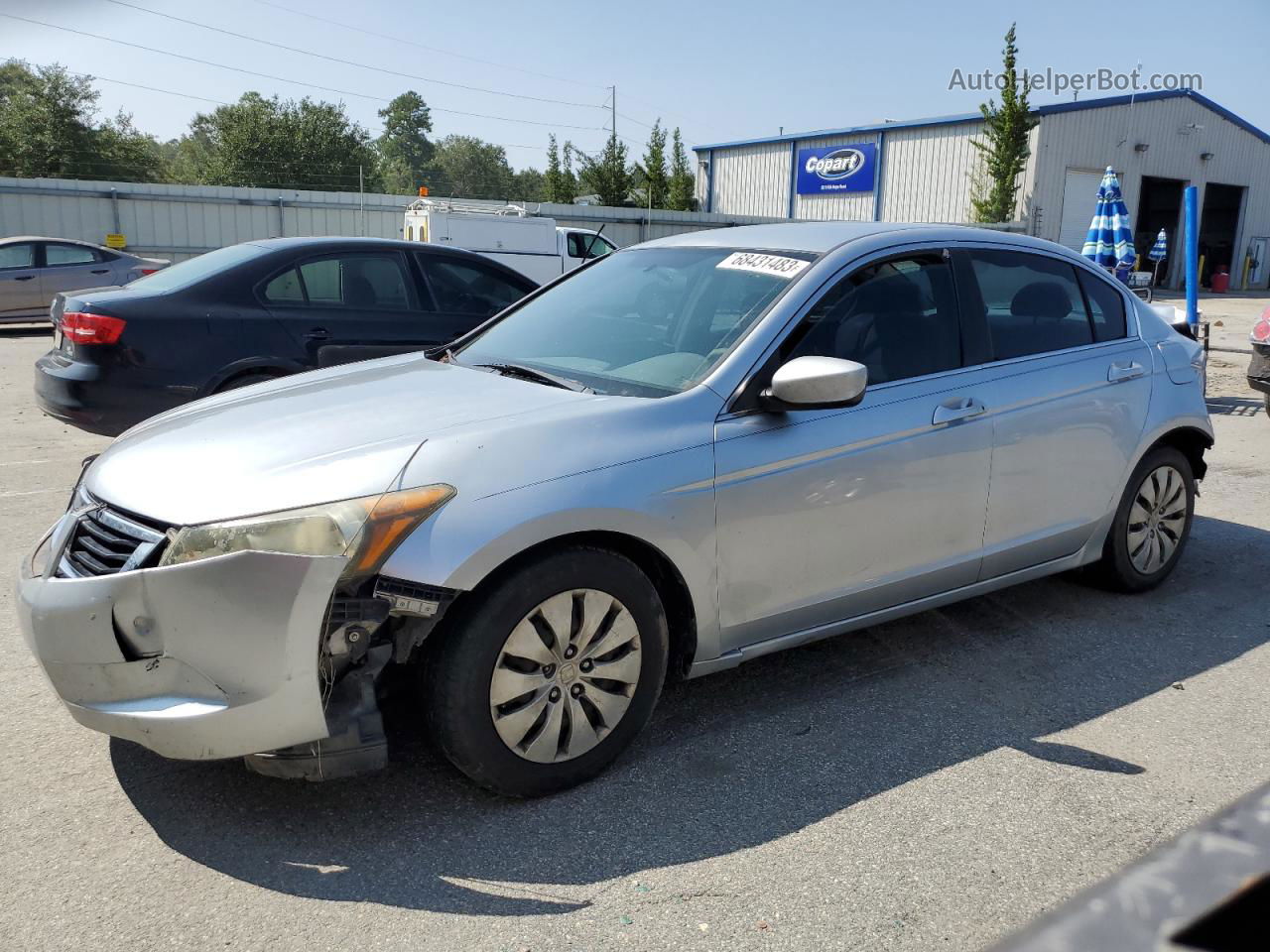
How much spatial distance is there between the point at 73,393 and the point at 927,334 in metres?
5.11

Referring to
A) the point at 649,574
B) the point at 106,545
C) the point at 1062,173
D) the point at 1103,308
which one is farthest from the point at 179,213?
the point at 1062,173

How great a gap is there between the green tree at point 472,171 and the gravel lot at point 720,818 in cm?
11784

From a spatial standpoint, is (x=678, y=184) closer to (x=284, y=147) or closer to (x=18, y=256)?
(x=18, y=256)

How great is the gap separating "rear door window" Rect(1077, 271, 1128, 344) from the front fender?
92.0 inches

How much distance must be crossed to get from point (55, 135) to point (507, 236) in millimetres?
49265

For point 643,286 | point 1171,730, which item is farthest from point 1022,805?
point 643,286

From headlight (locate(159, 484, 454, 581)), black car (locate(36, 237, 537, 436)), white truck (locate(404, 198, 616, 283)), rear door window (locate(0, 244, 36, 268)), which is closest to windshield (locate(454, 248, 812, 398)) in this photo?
headlight (locate(159, 484, 454, 581))

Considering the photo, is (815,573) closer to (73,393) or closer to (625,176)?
(73,393)

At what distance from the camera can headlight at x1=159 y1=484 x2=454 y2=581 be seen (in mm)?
2711

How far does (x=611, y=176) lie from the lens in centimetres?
4128

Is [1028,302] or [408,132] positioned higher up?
[408,132]

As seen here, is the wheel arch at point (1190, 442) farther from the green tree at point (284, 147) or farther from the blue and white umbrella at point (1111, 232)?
the green tree at point (284, 147)

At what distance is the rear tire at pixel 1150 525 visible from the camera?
4789 mm

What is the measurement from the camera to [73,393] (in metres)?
6.46
